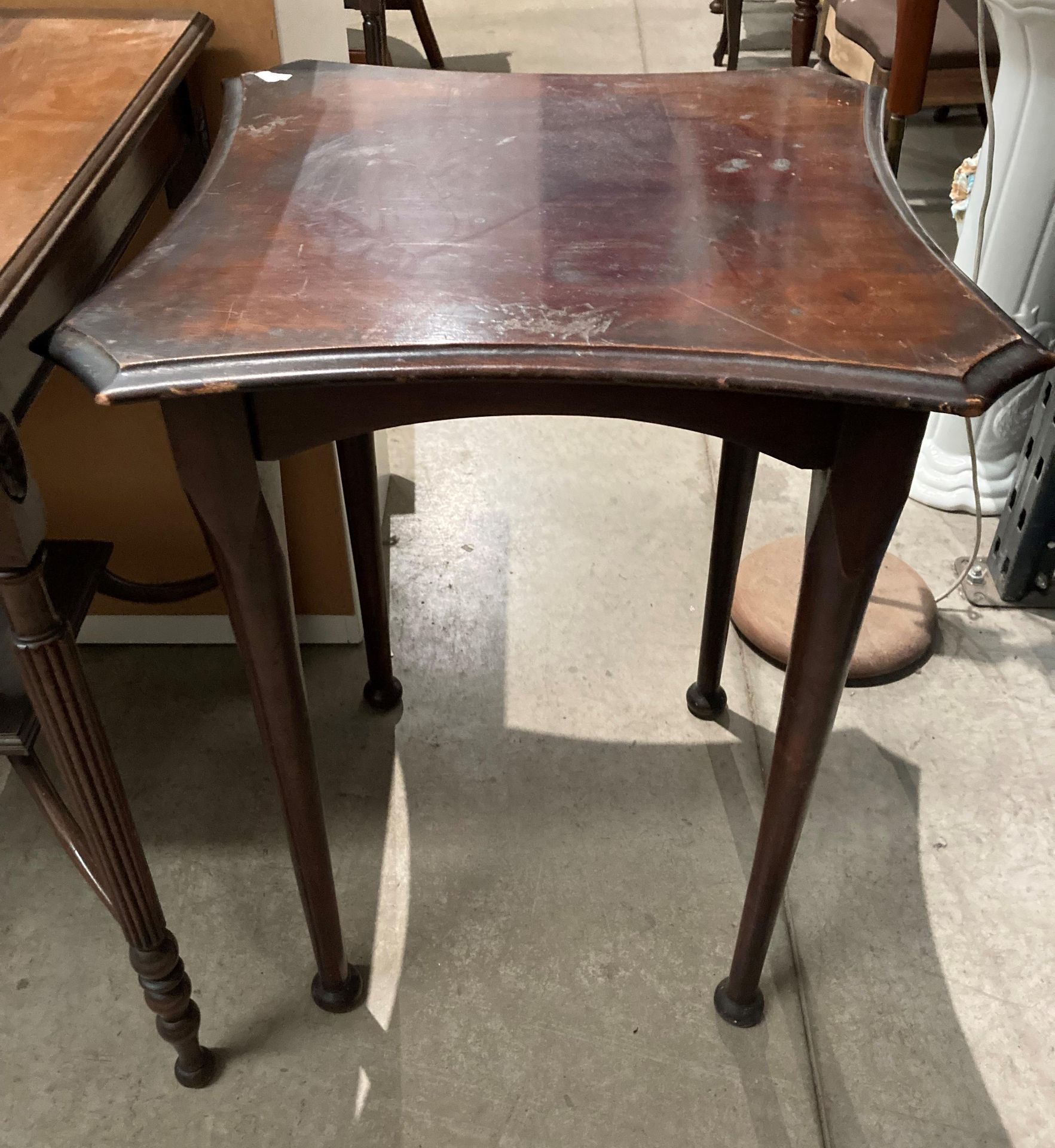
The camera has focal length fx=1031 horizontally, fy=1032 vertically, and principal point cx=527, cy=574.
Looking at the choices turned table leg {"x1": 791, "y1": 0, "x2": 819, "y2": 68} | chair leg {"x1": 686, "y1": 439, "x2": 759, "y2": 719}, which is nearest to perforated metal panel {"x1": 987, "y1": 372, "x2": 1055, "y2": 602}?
chair leg {"x1": 686, "y1": 439, "x2": 759, "y2": 719}

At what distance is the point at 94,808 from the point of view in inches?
32.7

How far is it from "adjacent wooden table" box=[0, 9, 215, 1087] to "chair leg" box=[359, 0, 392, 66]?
2.07ft

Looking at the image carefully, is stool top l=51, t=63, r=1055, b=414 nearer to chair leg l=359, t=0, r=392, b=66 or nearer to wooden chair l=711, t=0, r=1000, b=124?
chair leg l=359, t=0, r=392, b=66

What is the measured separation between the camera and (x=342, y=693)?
4.63 feet

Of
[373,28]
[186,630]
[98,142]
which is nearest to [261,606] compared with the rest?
[98,142]

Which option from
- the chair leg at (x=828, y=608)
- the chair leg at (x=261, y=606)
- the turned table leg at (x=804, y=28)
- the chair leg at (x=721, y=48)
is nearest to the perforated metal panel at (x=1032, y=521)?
the chair leg at (x=828, y=608)

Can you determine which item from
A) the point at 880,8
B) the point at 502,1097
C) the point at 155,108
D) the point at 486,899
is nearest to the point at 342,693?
the point at 486,899

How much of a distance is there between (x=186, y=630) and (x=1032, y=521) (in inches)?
48.0

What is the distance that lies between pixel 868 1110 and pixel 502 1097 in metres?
0.35

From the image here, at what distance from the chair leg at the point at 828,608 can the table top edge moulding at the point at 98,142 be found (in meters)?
0.53

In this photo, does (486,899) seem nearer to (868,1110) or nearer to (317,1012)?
(317,1012)

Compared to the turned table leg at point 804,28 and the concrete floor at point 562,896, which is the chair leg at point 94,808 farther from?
the turned table leg at point 804,28

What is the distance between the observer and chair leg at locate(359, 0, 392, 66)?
1.55 m

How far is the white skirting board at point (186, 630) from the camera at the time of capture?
1460mm
